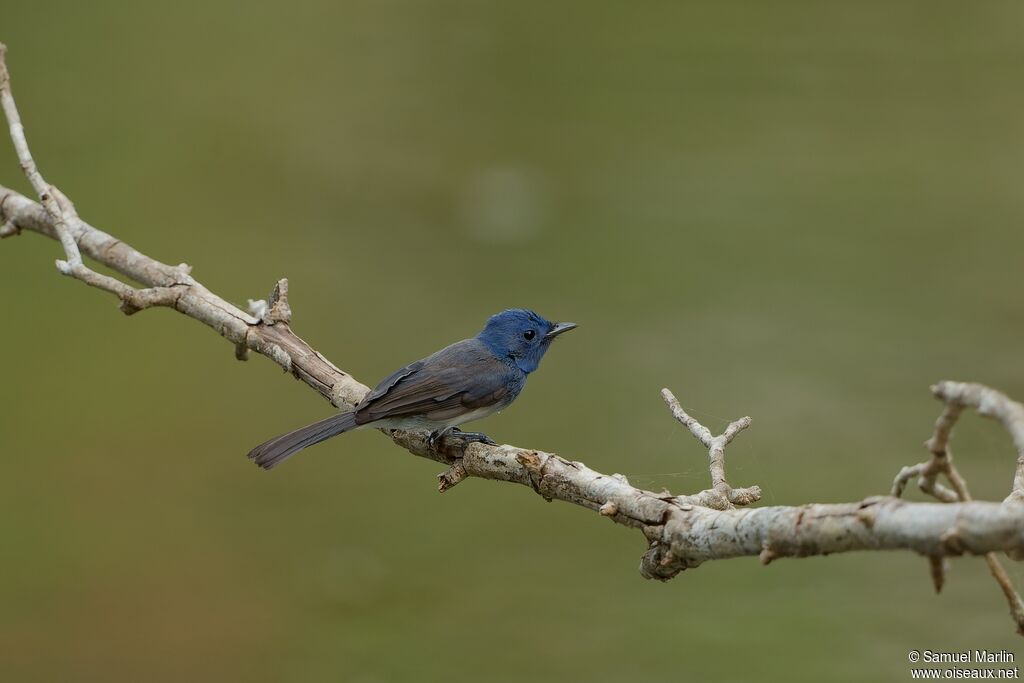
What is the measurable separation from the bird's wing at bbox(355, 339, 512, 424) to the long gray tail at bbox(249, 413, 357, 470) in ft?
0.24

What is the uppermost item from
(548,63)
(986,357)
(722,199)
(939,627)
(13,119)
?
(548,63)

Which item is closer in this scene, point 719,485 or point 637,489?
point 637,489

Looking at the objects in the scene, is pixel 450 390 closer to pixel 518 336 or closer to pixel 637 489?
pixel 518 336

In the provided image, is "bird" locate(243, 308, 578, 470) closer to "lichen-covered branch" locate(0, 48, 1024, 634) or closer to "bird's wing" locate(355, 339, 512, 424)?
"bird's wing" locate(355, 339, 512, 424)

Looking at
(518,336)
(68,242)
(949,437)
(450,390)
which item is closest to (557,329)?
(518,336)

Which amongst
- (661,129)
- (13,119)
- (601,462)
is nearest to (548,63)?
(661,129)

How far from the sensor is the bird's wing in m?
3.81

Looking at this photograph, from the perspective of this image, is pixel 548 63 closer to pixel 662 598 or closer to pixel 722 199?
pixel 722 199

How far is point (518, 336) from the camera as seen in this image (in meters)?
4.44

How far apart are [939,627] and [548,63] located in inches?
311

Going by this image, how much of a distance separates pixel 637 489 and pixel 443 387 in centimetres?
145

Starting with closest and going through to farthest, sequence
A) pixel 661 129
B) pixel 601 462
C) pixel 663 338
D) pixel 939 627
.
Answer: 1. pixel 939 627
2. pixel 601 462
3. pixel 663 338
4. pixel 661 129

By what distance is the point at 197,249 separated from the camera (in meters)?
9.16

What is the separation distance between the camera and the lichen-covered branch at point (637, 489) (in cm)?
198
